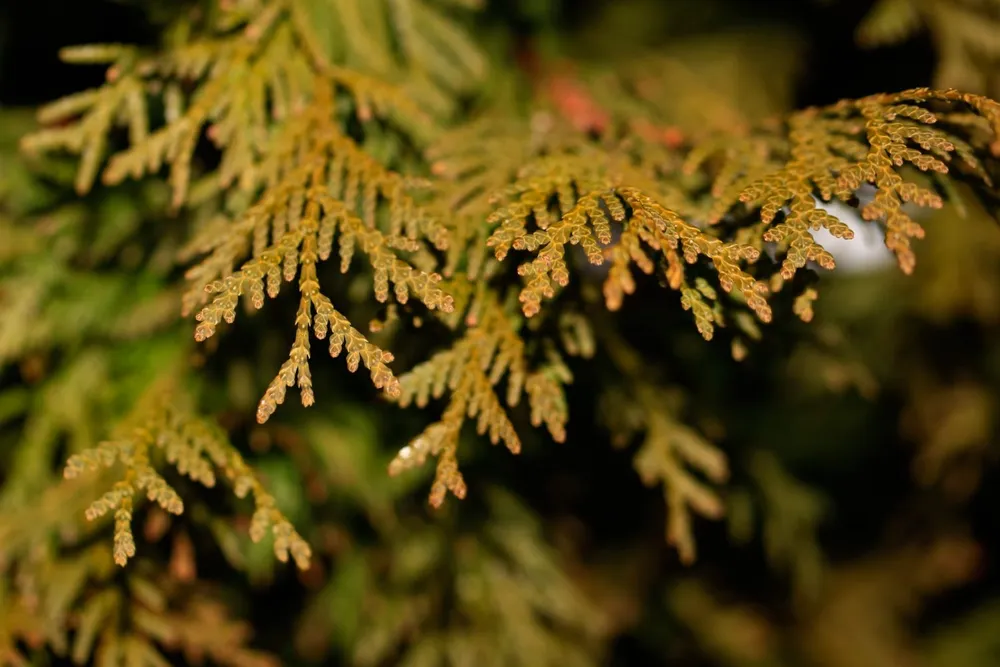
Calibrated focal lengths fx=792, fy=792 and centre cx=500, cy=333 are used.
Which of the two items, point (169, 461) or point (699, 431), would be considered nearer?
point (169, 461)

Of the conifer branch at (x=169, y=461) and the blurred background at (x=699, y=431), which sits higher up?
the conifer branch at (x=169, y=461)

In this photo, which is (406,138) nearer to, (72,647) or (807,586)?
(72,647)

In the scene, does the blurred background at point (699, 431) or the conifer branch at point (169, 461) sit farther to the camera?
the blurred background at point (699, 431)

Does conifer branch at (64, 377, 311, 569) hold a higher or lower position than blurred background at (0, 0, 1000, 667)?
higher

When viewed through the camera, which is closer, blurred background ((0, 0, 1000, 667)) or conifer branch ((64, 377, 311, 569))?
conifer branch ((64, 377, 311, 569))

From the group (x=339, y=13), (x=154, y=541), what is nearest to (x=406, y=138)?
(x=339, y=13)

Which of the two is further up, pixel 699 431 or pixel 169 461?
pixel 169 461

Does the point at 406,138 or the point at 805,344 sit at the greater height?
the point at 406,138

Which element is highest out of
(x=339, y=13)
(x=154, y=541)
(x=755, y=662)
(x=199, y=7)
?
(x=199, y=7)
